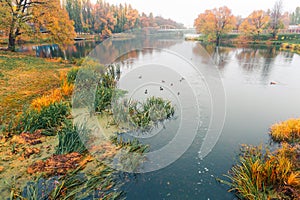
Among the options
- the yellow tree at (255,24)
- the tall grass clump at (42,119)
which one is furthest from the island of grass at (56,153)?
the yellow tree at (255,24)

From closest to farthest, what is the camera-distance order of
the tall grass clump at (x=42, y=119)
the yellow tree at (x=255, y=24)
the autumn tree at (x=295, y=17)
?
1. the tall grass clump at (x=42, y=119)
2. the yellow tree at (x=255, y=24)
3. the autumn tree at (x=295, y=17)

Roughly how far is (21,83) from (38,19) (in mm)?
11741

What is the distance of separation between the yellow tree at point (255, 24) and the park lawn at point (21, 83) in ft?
178

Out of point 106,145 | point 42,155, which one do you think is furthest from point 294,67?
point 42,155

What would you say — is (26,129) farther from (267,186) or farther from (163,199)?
(267,186)

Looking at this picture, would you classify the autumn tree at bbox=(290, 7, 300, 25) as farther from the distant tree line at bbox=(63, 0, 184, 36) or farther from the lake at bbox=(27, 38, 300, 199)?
the lake at bbox=(27, 38, 300, 199)

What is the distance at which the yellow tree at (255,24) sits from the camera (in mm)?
54938

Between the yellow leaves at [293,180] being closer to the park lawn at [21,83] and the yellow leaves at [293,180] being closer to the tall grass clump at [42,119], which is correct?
the tall grass clump at [42,119]

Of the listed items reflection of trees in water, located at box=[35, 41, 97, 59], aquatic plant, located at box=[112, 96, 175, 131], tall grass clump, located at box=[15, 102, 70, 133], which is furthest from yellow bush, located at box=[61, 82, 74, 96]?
reflection of trees in water, located at box=[35, 41, 97, 59]

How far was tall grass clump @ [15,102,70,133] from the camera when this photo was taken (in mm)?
6953

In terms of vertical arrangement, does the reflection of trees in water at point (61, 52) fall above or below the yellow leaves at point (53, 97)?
above

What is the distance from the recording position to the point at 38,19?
20.5 metres

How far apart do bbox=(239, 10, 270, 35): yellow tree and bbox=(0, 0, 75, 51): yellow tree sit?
49.8 meters

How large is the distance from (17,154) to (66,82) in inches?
248
